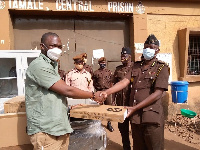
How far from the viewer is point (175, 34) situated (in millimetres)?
6762

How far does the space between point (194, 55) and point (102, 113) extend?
6.07 metres

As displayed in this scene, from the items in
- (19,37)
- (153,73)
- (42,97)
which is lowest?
(42,97)

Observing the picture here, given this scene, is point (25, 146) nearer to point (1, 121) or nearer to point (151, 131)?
point (1, 121)

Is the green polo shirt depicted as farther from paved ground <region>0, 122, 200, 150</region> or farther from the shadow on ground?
the shadow on ground

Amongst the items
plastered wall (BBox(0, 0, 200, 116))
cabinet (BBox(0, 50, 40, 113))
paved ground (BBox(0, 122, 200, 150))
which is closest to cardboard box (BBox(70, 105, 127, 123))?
paved ground (BBox(0, 122, 200, 150))

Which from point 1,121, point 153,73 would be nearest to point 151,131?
point 153,73

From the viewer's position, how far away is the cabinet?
4.79 m

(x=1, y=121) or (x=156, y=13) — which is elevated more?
(x=156, y=13)

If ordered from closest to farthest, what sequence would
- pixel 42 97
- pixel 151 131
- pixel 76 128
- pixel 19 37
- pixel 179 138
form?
1. pixel 42 97
2. pixel 151 131
3. pixel 76 128
4. pixel 179 138
5. pixel 19 37

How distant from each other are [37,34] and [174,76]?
467 centimetres

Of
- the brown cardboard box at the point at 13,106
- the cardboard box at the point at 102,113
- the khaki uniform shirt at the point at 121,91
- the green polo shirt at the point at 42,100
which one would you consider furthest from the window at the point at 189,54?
the green polo shirt at the point at 42,100

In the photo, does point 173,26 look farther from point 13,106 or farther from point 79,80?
point 13,106

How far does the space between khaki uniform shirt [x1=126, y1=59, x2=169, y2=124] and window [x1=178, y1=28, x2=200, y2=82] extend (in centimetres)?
451

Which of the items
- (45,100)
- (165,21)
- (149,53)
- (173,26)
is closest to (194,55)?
(173,26)
